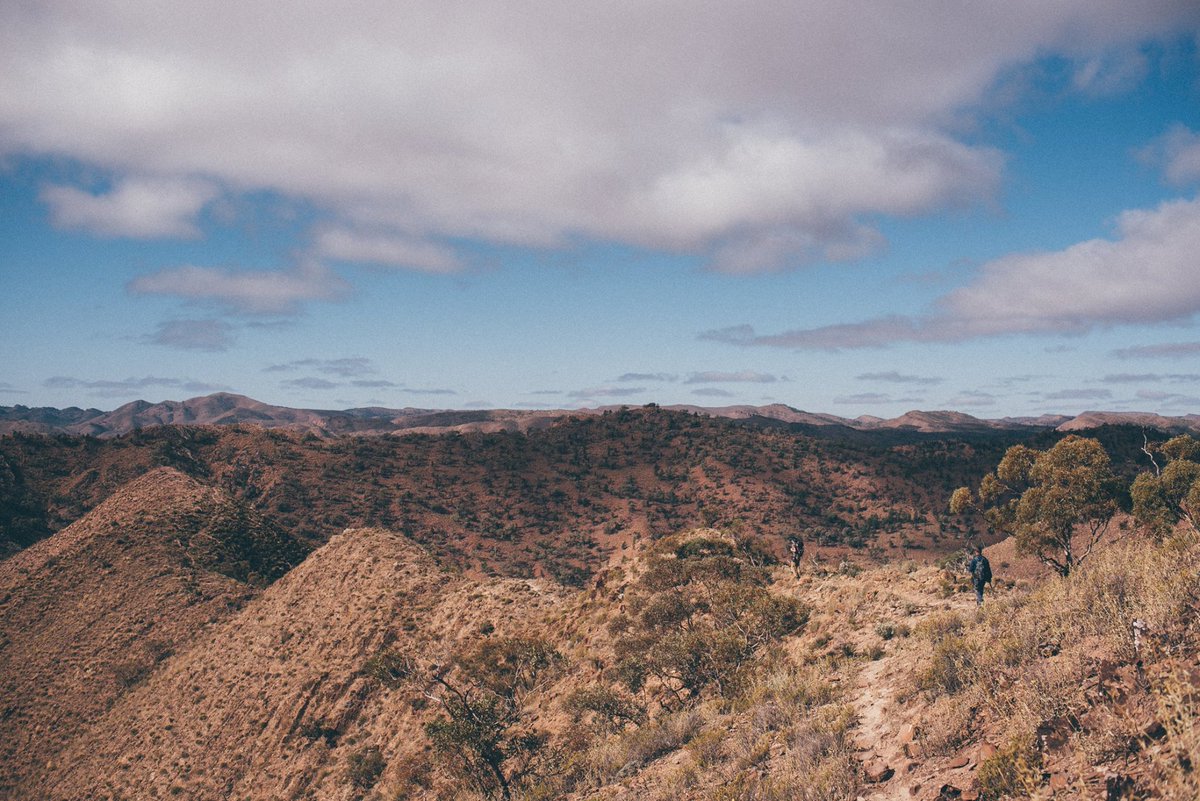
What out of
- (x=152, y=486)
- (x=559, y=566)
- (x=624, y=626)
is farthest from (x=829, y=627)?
(x=152, y=486)

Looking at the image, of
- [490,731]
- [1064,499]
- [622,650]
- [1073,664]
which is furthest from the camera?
[1064,499]

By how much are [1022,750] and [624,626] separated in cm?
2012

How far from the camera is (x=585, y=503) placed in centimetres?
9775

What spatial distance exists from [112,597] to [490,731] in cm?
4466

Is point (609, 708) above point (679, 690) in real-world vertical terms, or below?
below

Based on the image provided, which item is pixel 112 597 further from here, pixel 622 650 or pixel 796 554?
pixel 796 554

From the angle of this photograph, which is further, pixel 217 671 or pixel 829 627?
pixel 217 671

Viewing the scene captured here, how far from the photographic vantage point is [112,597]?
48156mm

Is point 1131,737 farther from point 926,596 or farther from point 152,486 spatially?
point 152,486

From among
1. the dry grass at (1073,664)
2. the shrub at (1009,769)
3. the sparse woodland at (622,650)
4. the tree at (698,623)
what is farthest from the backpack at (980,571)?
the shrub at (1009,769)

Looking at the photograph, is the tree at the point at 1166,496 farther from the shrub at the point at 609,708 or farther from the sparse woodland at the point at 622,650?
the shrub at the point at 609,708

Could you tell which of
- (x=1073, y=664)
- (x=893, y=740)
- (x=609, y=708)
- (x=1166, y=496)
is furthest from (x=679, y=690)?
(x=1166, y=496)

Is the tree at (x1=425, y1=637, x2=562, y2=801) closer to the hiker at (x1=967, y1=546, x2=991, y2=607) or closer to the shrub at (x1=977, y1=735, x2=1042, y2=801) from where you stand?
the shrub at (x1=977, y1=735, x2=1042, y2=801)

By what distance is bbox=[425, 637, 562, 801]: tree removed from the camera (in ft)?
66.3
